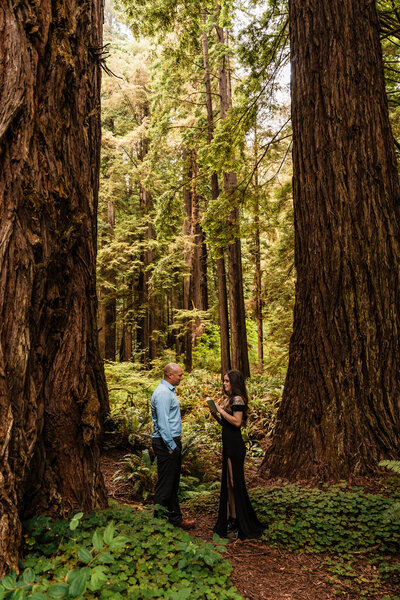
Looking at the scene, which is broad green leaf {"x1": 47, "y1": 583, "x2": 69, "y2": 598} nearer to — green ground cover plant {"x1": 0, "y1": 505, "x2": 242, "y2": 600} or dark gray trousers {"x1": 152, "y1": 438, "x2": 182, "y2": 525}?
green ground cover plant {"x1": 0, "y1": 505, "x2": 242, "y2": 600}

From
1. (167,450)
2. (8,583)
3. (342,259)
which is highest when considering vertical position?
(342,259)

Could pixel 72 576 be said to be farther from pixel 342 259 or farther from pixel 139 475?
Result: pixel 342 259

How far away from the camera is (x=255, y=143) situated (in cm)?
1425

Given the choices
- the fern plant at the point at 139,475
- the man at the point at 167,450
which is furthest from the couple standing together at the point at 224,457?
the fern plant at the point at 139,475

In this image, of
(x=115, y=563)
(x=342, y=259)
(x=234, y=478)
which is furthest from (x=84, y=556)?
(x=342, y=259)

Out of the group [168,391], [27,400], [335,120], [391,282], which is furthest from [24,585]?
[335,120]

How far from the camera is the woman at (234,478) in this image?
4.33 metres

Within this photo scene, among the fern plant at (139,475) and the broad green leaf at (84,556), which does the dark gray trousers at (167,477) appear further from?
the broad green leaf at (84,556)

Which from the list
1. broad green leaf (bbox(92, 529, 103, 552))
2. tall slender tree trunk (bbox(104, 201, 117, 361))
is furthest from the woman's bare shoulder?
tall slender tree trunk (bbox(104, 201, 117, 361))

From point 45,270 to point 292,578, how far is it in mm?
3440

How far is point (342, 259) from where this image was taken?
4977 mm

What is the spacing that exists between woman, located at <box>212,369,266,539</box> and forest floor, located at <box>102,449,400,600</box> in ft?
0.59

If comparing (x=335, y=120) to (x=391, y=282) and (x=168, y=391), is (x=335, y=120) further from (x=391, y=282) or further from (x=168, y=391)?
(x=168, y=391)

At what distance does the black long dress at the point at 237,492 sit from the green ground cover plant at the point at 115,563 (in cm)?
112
